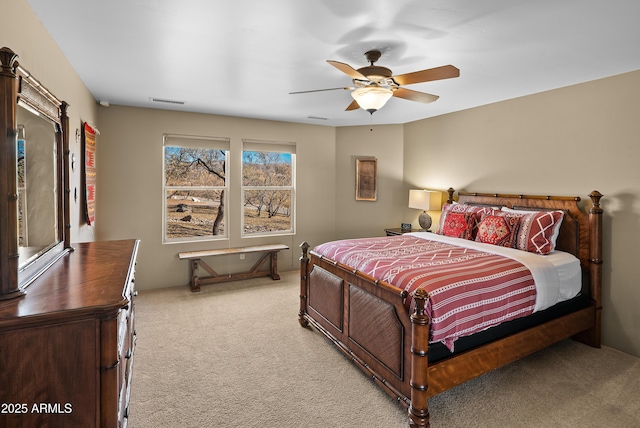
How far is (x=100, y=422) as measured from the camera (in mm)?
1332

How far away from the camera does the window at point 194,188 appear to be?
4.84 meters

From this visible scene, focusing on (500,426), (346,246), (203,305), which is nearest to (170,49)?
(346,246)

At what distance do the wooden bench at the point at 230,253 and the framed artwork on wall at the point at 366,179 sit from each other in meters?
1.58

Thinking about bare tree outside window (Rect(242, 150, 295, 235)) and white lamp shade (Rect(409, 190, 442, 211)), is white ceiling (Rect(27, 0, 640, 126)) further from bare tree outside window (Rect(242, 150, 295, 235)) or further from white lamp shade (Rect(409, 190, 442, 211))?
bare tree outside window (Rect(242, 150, 295, 235))

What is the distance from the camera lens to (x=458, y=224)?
13.0 ft

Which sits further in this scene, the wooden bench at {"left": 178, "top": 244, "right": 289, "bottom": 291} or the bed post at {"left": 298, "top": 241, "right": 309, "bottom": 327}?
the wooden bench at {"left": 178, "top": 244, "right": 289, "bottom": 291}

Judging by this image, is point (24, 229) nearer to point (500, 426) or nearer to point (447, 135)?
point (500, 426)

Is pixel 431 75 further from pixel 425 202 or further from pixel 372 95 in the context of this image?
pixel 425 202

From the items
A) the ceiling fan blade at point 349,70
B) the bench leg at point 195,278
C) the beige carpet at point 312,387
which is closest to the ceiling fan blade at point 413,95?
the ceiling fan blade at point 349,70

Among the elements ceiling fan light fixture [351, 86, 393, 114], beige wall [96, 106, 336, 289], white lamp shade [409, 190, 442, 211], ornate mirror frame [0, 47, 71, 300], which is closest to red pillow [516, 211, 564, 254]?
white lamp shade [409, 190, 442, 211]

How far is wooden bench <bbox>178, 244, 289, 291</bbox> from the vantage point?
4.65 metres

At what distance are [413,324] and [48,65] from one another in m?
3.01

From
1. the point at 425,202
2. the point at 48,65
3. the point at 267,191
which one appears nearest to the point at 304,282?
the point at 425,202

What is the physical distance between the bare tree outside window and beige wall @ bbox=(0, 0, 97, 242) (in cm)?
211
